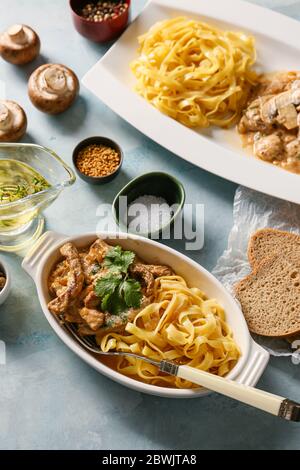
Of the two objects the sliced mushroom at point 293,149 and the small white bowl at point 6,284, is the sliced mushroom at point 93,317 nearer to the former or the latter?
the small white bowl at point 6,284

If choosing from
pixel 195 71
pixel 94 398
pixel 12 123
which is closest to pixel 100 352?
pixel 94 398

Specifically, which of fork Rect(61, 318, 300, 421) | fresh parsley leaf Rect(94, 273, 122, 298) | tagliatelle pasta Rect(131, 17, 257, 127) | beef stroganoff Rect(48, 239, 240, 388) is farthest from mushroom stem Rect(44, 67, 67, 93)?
fork Rect(61, 318, 300, 421)

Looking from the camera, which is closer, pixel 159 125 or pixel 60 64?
pixel 159 125

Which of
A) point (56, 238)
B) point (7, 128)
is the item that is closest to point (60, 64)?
point (7, 128)

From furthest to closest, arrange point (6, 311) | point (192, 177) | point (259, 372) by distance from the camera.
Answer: point (192, 177)
point (6, 311)
point (259, 372)


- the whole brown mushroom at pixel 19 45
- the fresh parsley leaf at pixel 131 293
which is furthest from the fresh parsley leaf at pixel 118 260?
the whole brown mushroom at pixel 19 45

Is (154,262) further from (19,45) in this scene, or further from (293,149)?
(19,45)

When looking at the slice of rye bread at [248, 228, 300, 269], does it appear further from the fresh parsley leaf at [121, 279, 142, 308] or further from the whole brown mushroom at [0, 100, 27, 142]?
the whole brown mushroom at [0, 100, 27, 142]

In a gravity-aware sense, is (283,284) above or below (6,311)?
above

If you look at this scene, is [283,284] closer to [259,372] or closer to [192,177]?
[259,372]
